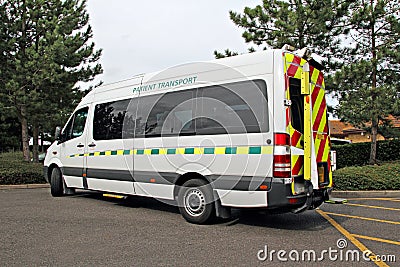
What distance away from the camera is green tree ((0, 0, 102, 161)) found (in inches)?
598

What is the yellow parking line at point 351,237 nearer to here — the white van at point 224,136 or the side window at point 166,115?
the white van at point 224,136

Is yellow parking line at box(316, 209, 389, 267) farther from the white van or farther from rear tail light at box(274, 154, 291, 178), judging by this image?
rear tail light at box(274, 154, 291, 178)

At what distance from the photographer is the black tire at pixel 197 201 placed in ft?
21.9

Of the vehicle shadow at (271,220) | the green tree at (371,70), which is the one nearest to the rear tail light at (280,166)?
the vehicle shadow at (271,220)

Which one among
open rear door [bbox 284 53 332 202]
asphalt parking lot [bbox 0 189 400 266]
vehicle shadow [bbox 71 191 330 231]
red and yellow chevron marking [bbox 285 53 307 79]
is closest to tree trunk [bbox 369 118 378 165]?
asphalt parking lot [bbox 0 189 400 266]

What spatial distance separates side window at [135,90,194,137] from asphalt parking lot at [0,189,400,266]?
1650 millimetres

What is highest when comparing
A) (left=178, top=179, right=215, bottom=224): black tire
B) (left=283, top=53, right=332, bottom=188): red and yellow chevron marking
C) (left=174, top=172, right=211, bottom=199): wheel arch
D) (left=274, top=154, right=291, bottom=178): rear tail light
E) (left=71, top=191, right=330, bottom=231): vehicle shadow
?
(left=283, top=53, right=332, bottom=188): red and yellow chevron marking

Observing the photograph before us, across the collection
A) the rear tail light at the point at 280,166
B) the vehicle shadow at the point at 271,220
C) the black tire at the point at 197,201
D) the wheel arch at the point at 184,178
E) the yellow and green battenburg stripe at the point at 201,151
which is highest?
the yellow and green battenburg stripe at the point at 201,151

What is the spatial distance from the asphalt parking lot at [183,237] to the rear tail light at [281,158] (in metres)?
0.92

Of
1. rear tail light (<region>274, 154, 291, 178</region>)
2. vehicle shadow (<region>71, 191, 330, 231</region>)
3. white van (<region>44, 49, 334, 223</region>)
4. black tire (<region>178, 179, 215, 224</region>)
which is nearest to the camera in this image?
rear tail light (<region>274, 154, 291, 178</region>)

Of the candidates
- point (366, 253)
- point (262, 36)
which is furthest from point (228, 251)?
point (262, 36)

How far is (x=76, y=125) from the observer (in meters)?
9.72

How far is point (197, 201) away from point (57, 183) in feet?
16.1

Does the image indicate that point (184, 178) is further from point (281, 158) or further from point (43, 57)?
point (43, 57)
